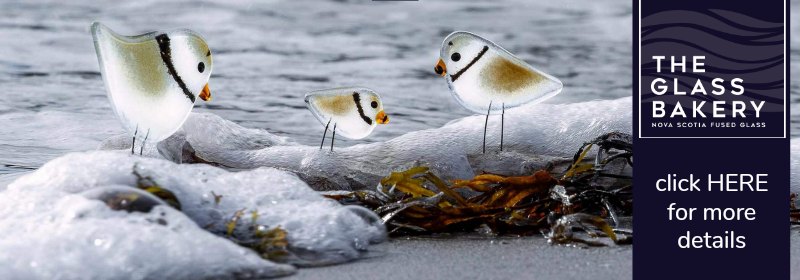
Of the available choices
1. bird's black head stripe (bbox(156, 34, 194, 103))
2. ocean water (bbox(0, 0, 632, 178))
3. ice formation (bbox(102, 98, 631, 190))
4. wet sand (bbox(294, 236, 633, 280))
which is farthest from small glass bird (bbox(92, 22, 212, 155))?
ocean water (bbox(0, 0, 632, 178))

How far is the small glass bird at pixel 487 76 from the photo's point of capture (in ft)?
10.3

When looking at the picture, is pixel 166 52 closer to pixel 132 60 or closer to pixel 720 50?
pixel 132 60

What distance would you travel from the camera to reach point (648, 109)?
2.34 m

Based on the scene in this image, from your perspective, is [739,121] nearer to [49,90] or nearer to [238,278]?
[238,278]

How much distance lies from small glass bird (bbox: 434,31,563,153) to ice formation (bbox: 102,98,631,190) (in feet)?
0.47

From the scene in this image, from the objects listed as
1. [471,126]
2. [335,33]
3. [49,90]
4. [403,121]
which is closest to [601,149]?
[471,126]

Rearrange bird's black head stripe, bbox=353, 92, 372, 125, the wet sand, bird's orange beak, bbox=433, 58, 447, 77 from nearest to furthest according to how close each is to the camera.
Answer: the wet sand → bird's orange beak, bbox=433, 58, 447, 77 → bird's black head stripe, bbox=353, 92, 372, 125

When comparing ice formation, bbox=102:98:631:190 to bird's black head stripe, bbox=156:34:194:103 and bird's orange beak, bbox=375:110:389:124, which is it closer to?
bird's orange beak, bbox=375:110:389:124

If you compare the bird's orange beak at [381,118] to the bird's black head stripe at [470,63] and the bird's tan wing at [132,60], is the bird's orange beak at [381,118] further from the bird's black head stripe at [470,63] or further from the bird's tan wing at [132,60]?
the bird's tan wing at [132,60]

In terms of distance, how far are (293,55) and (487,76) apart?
355cm

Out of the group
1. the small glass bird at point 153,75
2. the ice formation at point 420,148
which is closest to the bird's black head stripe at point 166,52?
the small glass bird at point 153,75

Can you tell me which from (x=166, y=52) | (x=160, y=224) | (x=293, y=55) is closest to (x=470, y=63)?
(x=166, y=52)

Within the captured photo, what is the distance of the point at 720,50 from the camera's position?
2.38 m

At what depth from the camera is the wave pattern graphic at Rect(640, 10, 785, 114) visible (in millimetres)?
2346
